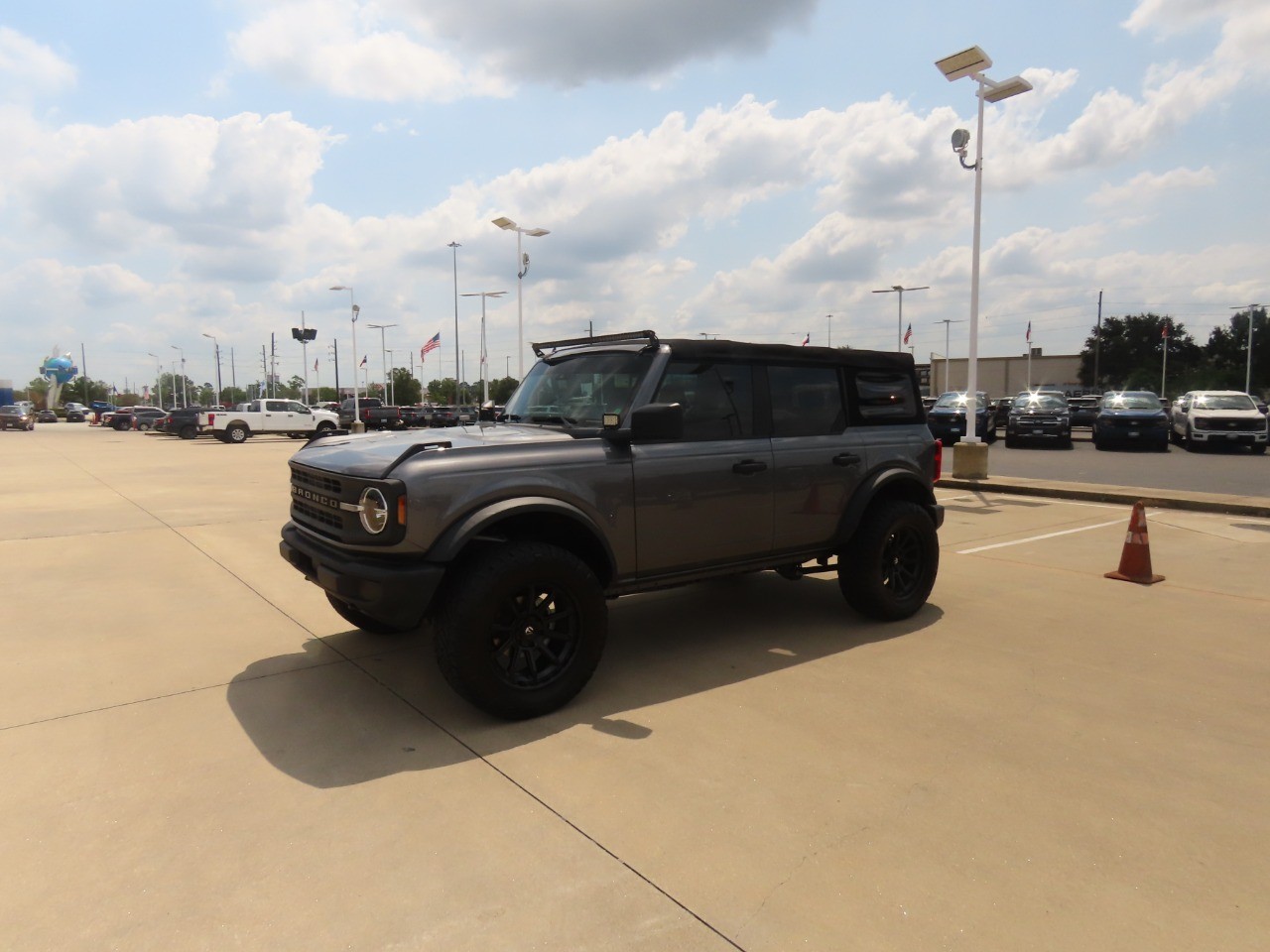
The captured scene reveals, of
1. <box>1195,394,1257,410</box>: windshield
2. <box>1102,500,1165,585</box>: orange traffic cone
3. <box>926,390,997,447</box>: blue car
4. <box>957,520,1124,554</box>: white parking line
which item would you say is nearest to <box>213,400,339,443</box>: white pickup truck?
<box>926,390,997,447</box>: blue car

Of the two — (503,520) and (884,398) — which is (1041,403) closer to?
(884,398)

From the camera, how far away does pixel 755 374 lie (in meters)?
4.92

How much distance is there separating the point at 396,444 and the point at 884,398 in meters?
3.47

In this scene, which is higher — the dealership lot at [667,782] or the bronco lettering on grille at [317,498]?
A: the bronco lettering on grille at [317,498]

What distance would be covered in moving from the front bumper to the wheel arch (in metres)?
0.13

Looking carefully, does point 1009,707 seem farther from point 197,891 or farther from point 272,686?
point 272,686

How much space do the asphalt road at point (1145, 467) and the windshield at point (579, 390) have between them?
1140 cm

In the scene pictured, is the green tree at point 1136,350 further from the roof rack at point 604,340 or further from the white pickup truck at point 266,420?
the roof rack at point 604,340

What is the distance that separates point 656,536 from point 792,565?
4.86ft

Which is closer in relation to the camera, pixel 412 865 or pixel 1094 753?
pixel 412 865

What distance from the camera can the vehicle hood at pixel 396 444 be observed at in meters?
3.77

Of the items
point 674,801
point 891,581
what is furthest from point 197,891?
point 891,581

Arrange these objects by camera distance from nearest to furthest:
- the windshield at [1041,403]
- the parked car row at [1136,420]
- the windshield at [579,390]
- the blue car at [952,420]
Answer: the windshield at [579,390]
the parked car row at [1136,420]
the blue car at [952,420]
the windshield at [1041,403]

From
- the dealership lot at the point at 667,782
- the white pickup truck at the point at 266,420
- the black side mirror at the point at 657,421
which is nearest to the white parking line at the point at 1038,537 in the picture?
the dealership lot at the point at 667,782
